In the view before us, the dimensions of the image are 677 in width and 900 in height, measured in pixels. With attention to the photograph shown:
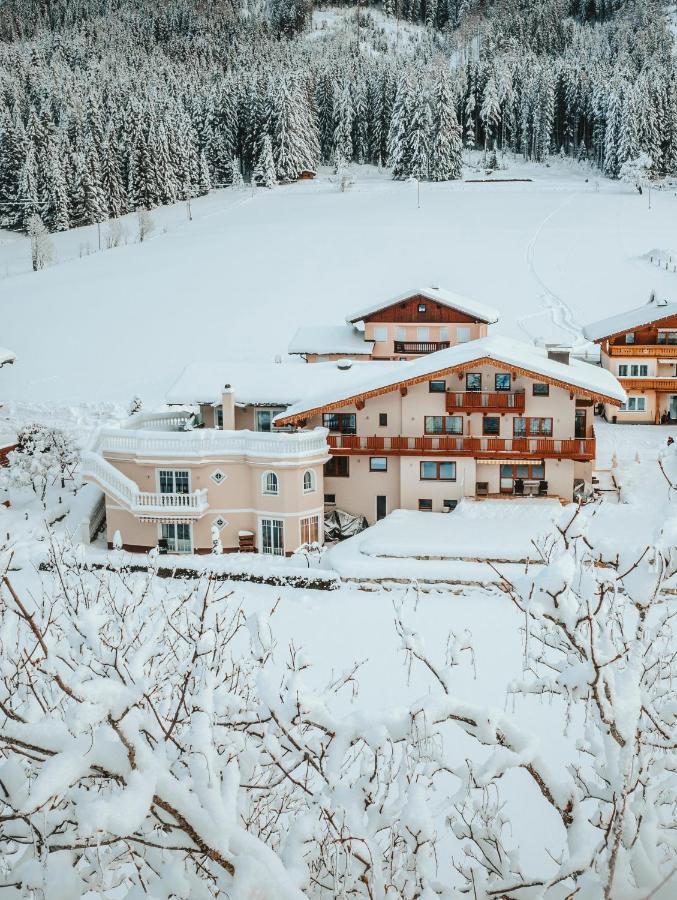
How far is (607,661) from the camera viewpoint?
7312mm

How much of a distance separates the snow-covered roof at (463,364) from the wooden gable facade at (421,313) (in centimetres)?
1621

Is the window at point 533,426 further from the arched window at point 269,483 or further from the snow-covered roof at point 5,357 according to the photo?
the snow-covered roof at point 5,357

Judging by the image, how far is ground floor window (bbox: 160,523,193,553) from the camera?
1307 inches

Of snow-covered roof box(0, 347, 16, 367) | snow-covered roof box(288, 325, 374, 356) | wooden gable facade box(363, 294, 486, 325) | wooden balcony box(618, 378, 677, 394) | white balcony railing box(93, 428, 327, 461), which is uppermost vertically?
wooden gable facade box(363, 294, 486, 325)

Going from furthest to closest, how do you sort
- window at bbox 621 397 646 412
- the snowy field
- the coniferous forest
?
the coniferous forest < the snowy field < window at bbox 621 397 646 412

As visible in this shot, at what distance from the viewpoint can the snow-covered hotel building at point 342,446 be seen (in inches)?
1283

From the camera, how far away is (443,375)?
34125 mm

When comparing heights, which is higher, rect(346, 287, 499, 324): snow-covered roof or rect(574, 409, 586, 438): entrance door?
rect(346, 287, 499, 324): snow-covered roof

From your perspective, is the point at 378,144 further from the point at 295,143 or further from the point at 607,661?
the point at 607,661

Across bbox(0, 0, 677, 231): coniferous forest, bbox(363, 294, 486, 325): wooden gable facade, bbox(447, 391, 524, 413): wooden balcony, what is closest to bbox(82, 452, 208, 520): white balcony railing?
bbox(447, 391, 524, 413): wooden balcony

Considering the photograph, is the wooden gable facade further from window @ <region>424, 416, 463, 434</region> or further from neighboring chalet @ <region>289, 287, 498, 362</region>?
window @ <region>424, 416, 463, 434</region>

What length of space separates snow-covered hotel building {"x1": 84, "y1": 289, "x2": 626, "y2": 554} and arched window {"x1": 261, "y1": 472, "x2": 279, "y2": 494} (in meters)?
0.05

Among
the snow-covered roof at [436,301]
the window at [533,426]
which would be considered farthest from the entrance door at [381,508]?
the snow-covered roof at [436,301]

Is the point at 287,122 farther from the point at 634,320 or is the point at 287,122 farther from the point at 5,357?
the point at 634,320
